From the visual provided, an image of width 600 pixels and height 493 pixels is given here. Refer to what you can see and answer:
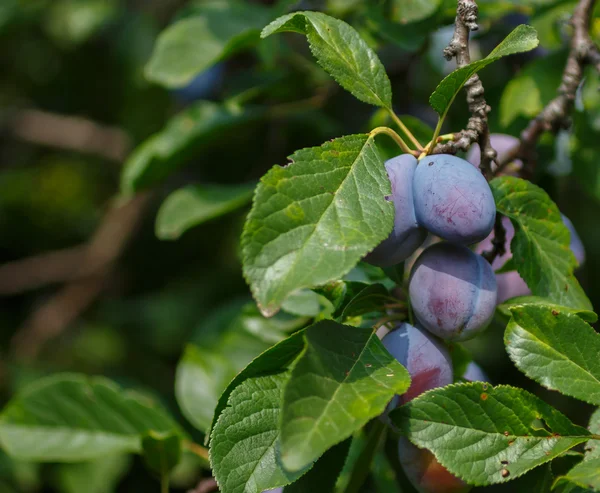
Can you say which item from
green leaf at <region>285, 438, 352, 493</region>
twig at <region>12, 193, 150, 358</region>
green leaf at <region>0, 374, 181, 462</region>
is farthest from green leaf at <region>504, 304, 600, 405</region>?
twig at <region>12, 193, 150, 358</region>

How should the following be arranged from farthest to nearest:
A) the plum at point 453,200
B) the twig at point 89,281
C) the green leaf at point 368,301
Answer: the twig at point 89,281 < the green leaf at point 368,301 < the plum at point 453,200

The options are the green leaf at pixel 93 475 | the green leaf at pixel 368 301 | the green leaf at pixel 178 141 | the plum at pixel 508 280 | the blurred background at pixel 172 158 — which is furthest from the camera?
the green leaf at pixel 93 475

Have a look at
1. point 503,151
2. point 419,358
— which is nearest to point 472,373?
point 419,358

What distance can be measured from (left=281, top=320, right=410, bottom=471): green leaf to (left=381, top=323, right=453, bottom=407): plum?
0.17ft

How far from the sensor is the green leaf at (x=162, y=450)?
103 cm

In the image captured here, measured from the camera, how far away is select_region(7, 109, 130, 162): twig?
2305 millimetres

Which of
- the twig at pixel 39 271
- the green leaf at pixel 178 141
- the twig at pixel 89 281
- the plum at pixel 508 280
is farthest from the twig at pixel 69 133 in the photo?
the plum at pixel 508 280

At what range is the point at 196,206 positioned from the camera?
1334 mm

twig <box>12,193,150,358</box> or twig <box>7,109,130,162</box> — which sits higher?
twig <box>7,109,130,162</box>

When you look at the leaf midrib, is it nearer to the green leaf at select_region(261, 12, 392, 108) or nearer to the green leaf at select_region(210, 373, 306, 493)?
the green leaf at select_region(210, 373, 306, 493)

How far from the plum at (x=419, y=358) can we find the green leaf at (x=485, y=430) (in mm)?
56

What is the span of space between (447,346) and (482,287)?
98 mm

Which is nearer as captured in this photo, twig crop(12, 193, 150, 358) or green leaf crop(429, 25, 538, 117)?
green leaf crop(429, 25, 538, 117)

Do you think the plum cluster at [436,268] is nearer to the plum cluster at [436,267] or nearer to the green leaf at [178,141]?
the plum cluster at [436,267]
